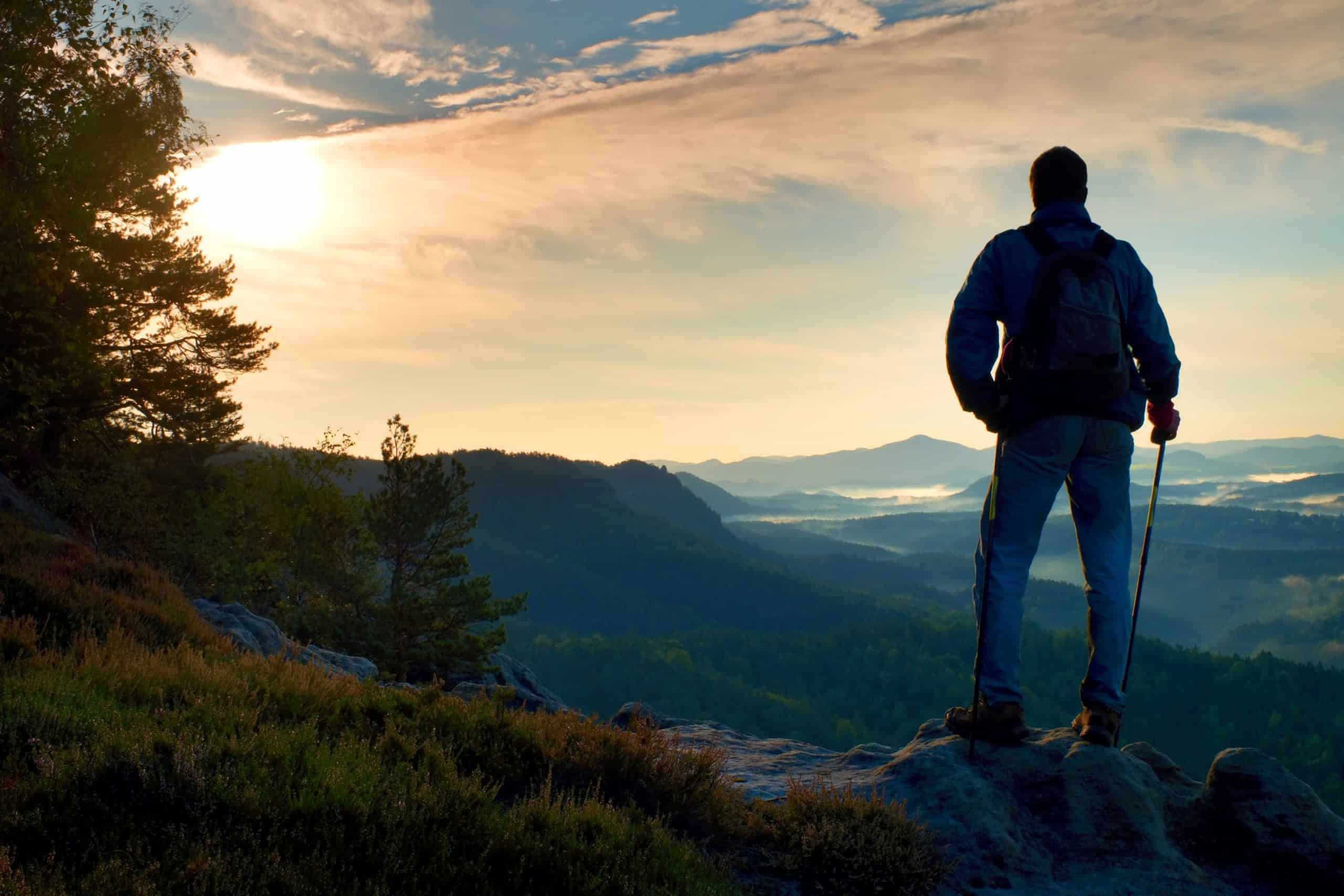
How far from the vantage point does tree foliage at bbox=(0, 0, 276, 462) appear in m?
17.9

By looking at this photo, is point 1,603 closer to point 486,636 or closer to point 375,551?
point 486,636

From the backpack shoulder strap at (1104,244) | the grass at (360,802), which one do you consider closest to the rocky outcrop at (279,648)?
the grass at (360,802)

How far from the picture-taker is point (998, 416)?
208 inches

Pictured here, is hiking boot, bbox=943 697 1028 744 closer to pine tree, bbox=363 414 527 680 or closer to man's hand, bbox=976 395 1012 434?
man's hand, bbox=976 395 1012 434

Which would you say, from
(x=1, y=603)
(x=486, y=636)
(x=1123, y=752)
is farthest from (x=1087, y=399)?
(x=486, y=636)

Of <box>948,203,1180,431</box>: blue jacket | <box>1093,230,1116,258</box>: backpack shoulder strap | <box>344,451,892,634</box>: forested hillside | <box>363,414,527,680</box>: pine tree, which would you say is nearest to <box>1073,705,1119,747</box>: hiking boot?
<box>948,203,1180,431</box>: blue jacket

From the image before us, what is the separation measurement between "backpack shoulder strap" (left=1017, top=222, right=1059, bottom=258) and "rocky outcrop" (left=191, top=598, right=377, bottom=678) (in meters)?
8.70

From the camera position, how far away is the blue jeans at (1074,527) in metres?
5.26

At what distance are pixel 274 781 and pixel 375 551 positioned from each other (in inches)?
1022

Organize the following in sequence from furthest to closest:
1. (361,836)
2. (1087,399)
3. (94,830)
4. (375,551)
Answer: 1. (375,551)
2. (1087,399)
3. (361,836)
4. (94,830)

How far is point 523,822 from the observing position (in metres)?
4.29

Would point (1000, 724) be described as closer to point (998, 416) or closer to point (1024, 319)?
point (998, 416)

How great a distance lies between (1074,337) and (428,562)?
24585 mm

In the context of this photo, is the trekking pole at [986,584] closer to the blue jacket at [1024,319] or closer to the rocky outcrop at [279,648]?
the blue jacket at [1024,319]
